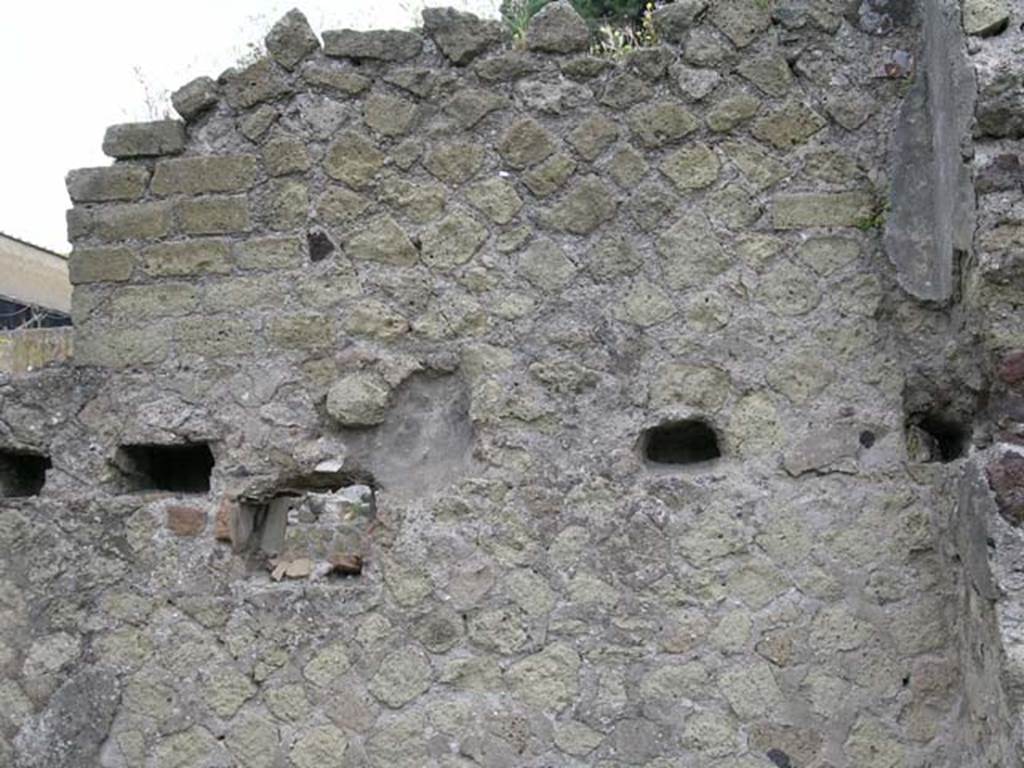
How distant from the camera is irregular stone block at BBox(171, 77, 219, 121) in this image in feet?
12.2

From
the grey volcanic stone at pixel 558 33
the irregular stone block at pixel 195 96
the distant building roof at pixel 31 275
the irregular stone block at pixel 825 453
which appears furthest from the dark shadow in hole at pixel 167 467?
the distant building roof at pixel 31 275

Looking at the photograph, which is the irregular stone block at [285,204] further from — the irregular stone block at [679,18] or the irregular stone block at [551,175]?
the irregular stone block at [679,18]

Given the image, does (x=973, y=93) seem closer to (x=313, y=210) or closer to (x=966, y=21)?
(x=966, y=21)

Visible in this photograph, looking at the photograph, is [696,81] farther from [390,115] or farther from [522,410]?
[522,410]

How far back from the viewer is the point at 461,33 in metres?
3.59

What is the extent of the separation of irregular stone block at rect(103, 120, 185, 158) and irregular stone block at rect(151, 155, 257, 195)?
0.15 feet

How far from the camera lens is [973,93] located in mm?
2850

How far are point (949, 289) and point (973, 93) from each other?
562 millimetres

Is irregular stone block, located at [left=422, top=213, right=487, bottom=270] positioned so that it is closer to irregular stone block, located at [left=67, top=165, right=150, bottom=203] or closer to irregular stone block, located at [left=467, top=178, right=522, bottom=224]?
irregular stone block, located at [left=467, top=178, right=522, bottom=224]

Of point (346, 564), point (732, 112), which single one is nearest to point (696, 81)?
point (732, 112)

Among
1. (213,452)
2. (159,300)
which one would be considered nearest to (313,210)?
(159,300)

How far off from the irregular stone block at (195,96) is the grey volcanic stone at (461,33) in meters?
0.72

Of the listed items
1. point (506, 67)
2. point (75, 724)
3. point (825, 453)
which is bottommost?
point (75, 724)

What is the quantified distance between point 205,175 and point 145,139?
241mm
